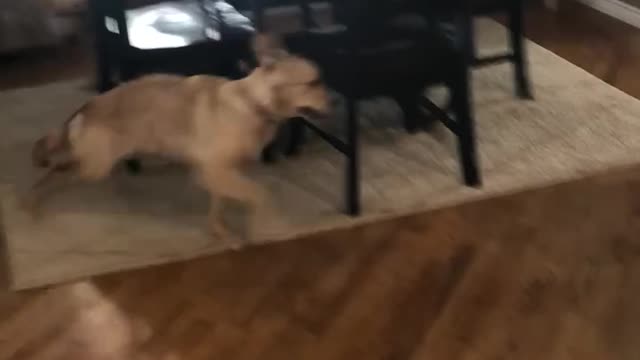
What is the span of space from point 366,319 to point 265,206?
0.58 meters

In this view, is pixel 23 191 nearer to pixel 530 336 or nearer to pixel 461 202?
pixel 461 202

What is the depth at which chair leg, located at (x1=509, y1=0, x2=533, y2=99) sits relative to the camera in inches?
137

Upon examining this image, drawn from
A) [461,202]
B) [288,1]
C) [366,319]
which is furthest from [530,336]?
[288,1]

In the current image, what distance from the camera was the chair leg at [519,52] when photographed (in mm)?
3492

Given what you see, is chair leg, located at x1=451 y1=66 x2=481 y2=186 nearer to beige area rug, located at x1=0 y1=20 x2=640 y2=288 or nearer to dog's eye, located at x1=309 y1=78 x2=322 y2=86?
beige area rug, located at x1=0 y1=20 x2=640 y2=288

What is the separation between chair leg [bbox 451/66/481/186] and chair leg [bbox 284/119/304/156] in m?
0.49

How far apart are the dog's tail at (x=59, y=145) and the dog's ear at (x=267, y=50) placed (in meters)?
0.50

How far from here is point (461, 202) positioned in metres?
2.87

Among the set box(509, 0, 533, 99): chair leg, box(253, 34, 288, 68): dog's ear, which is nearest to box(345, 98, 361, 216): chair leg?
box(253, 34, 288, 68): dog's ear

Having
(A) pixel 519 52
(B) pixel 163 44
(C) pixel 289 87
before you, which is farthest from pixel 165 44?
(A) pixel 519 52

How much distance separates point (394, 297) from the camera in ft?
7.91

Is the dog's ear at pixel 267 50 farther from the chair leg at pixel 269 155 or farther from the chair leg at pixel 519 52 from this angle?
the chair leg at pixel 519 52

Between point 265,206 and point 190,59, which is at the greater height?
point 190,59

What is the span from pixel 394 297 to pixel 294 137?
894 millimetres
